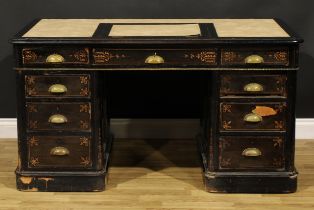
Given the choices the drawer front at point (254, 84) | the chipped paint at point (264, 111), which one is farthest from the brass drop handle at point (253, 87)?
the chipped paint at point (264, 111)

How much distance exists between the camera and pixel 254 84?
13.3ft

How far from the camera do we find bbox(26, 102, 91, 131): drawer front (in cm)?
413

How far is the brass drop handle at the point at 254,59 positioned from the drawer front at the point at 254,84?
0.29 feet

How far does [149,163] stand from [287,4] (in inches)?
54.8

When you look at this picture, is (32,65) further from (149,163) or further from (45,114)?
(149,163)

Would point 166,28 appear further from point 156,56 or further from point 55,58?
point 55,58

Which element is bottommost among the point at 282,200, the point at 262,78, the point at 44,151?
the point at 282,200

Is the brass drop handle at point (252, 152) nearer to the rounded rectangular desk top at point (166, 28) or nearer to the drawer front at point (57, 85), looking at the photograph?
the rounded rectangular desk top at point (166, 28)

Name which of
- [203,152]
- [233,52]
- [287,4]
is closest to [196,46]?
[233,52]

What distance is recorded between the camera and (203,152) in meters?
4.57

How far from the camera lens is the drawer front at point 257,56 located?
401 cm

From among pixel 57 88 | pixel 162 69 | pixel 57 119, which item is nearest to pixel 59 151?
pixel 57 119

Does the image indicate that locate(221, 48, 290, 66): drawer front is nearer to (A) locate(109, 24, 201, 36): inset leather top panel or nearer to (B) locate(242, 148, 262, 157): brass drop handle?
(A) locate(109, 24, 201, 36): inset leather top panel

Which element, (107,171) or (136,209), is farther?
(107,171)
